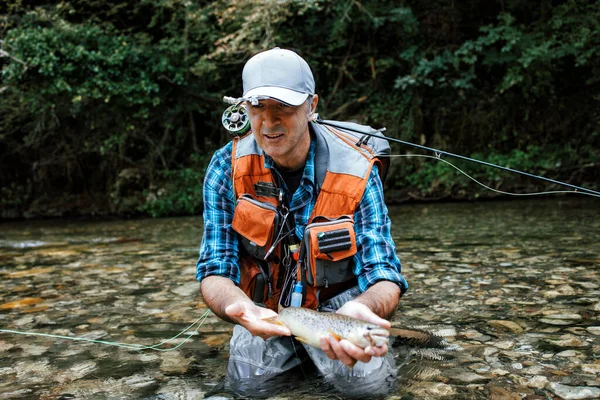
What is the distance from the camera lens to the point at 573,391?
299cm

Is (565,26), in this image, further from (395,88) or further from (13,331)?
(13,331)

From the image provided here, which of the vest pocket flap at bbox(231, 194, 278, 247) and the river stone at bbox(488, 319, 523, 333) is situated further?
the river stone at bbox(488, 319, 523, 333)

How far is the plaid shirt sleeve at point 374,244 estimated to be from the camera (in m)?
3.05

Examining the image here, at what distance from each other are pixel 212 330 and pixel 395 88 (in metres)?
11.6

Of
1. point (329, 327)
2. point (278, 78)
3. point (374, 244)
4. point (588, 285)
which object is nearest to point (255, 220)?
point (374, 244)

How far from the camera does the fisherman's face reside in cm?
302

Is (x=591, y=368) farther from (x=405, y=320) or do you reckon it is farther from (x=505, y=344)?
(x=405, y=320)

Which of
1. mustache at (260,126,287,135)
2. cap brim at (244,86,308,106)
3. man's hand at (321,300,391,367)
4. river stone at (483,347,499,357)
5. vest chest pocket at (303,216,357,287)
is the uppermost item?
cap brim at (244,86,308,106)

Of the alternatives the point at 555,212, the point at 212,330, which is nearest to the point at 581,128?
the point at 555,212

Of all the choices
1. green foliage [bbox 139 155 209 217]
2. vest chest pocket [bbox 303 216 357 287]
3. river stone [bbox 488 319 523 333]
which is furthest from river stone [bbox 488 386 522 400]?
green foliage [bbox 139 155 209 217]

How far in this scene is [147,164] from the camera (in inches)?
661

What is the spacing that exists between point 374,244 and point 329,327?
77 cm

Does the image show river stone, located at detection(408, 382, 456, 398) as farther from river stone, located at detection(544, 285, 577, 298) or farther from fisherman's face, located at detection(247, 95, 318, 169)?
river stone, located at detection(544, 285, 577, 298)

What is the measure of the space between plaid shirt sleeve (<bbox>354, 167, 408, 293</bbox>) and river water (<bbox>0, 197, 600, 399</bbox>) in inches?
23.9
